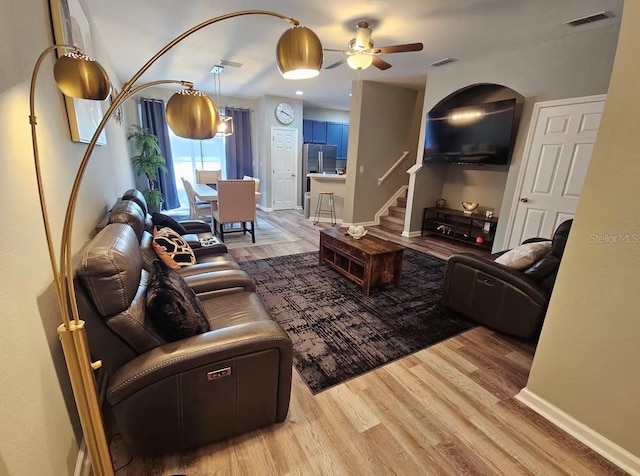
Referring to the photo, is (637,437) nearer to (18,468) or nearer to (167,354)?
(167,354)

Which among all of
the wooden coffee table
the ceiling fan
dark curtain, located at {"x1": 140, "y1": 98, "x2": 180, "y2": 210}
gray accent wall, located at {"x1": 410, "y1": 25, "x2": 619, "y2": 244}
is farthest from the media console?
dark curtain, located at {"x1": 140, "y1": 98, "x2": 180, "y2": 210}

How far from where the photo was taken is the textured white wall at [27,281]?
83 cm

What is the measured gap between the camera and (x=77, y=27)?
2.00 meters

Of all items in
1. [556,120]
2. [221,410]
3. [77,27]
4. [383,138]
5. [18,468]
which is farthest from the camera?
[383,138]

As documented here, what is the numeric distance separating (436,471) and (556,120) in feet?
13.1

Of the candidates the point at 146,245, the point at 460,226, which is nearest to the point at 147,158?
the point at 146,245

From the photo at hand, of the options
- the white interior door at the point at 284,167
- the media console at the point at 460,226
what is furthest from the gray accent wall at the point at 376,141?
the white interior door at the point at 284,167

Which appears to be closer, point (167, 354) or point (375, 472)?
point (167, 354)

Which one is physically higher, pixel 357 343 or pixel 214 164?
pixel 214 164

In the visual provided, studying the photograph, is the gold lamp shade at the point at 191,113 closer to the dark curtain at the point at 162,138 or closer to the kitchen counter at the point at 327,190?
the kitchen counter at the point at 327,190

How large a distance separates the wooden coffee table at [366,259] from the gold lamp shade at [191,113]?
2100 millimetres

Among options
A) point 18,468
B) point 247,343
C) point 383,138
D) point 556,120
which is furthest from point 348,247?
point 383,138

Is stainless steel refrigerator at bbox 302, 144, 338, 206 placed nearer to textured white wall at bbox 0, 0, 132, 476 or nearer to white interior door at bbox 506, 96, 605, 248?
white interior door at bbox 506, 96, 605, 248

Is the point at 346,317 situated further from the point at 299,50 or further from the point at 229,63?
the point at 229,63
